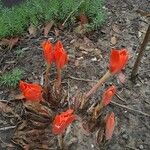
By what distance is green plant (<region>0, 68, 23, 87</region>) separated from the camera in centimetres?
377

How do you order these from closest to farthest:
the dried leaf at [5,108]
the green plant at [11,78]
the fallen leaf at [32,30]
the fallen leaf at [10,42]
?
1. the dried leaf at [5,108]
2. the green plant at [11,78]
3. the fallen leaf at [10,42]
4. the fallen leaf at [32,30]

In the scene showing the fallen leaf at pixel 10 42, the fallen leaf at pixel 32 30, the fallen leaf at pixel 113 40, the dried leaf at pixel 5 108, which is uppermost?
the fallen leaf at pixel 32 30

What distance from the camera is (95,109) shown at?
338 cm

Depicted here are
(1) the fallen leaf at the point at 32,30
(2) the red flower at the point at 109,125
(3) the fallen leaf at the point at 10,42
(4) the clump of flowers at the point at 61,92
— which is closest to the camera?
(4) the clump of flowers at the point at 61,92

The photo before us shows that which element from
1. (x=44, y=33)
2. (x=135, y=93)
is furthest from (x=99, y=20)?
(x=135, y=93)

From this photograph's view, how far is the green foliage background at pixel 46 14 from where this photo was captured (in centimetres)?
430

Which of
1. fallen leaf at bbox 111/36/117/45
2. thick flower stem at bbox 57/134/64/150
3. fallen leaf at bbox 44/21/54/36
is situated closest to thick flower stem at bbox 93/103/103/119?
thick flower stem at bbox 57/134/64/150

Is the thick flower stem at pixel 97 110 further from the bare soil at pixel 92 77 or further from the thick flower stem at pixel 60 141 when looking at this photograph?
the thick flower stem at pixel 60 141

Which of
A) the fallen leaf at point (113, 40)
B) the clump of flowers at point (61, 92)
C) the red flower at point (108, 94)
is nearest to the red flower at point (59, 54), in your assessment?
the clump of flowers at point (61, 92)

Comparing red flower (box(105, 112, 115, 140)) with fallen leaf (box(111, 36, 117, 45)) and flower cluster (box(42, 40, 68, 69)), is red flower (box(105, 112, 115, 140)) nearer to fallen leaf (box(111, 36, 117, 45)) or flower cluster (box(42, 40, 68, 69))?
flower cluster (box(42, 40, 68, 69))

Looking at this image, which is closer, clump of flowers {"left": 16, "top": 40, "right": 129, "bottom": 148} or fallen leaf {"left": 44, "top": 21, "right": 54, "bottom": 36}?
clump of flowers {"left": 16, "top": 40, "right": 129, "bottom": 148}

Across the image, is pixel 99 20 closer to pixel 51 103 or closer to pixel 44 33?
pixel 44 33

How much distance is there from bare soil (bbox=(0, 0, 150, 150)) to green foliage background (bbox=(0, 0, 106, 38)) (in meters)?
0.13

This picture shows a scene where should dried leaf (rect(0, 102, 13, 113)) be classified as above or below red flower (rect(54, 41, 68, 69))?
below
